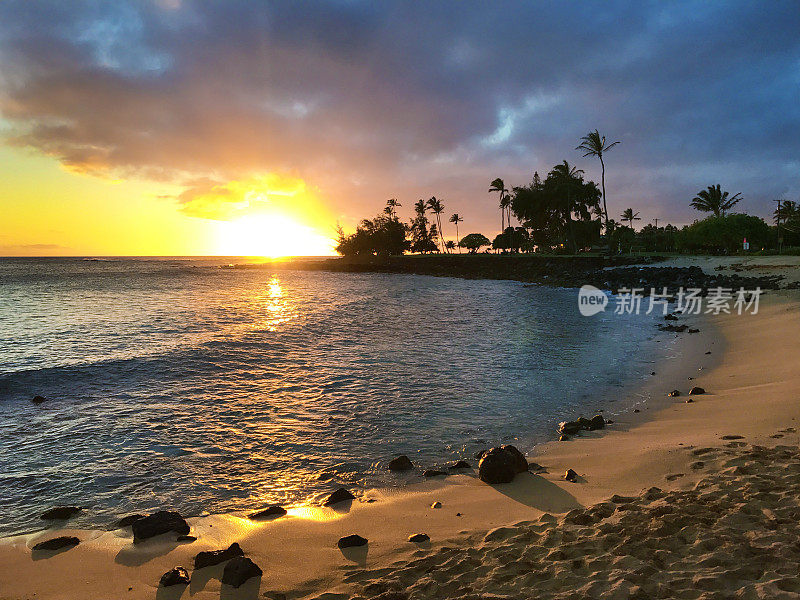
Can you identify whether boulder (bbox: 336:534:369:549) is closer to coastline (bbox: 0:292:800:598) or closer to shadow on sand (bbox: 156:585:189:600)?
coastline (bbox: 0:292:800:598)

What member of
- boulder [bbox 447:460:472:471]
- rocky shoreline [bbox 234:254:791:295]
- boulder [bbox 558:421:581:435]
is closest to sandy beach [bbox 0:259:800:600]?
boulder [bbox 447:460:472:471]

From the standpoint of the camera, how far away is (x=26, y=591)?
4.34 m

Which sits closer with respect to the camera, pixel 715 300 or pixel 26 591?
pixel 26 591

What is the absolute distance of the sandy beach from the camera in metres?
3.82

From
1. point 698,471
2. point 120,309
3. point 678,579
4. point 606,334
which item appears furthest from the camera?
point 120,309

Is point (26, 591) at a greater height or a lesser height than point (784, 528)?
lesser

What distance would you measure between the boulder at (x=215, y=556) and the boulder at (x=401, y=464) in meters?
2.96

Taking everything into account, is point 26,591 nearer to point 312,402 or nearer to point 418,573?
point 418,573

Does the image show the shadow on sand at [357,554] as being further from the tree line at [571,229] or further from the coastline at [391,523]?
the tree line at [571,229]

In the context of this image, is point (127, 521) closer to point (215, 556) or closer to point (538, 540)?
point (215, 556)

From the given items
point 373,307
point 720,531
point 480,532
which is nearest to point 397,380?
point 480,532

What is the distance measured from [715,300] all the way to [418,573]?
29.6 m

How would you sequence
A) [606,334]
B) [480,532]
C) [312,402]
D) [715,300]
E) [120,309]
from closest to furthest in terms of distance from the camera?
[480,532] → [312,402] → [606,334] → [715,300] → [120,309]

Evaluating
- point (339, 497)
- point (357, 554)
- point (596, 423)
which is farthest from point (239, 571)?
point (596, 423)
